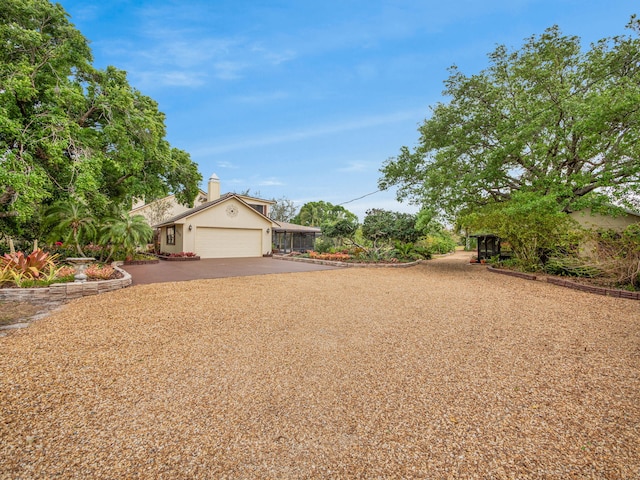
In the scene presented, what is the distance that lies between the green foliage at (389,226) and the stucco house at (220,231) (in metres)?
7.34

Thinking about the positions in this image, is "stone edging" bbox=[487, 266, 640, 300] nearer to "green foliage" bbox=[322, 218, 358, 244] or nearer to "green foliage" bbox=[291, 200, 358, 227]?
"green foliage" bbox=[322, 218, 358, 244]

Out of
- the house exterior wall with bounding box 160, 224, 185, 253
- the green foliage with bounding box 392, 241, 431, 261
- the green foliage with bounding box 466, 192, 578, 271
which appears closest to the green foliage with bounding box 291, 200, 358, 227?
the house exterior wall with bounding box 160, 224, 185, 253

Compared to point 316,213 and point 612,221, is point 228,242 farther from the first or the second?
point 612,221

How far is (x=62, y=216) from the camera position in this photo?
10.3 m

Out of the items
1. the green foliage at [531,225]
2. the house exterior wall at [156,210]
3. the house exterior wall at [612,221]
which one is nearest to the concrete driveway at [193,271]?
the green foliage at [531,225]

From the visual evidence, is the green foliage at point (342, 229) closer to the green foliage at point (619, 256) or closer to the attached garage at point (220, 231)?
the attached garage at point (220, 231)

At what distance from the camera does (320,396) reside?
2590 mm

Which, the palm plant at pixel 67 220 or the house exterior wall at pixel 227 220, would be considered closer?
the palm plant at pixel 67 220

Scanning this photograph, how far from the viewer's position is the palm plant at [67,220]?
33.2 ft

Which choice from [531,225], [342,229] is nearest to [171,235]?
[342,229]

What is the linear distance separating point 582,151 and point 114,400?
512 inches

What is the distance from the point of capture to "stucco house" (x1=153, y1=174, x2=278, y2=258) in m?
17.2

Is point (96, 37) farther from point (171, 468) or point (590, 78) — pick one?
point (590, 78)

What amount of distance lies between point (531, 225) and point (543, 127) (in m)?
3.42
